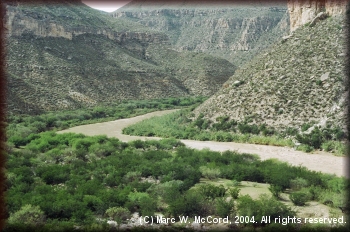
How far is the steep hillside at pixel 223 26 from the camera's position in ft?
358

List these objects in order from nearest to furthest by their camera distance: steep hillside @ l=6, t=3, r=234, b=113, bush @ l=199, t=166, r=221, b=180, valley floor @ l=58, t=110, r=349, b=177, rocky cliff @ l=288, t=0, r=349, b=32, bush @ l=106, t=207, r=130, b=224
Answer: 1. bush @ l=106, t=207, r=130, b=224
2. bush @ l=199, t=166, r=221, b=180
3. valley floor @ l=58, t=110, r=349, b=177
4. rocky cliff @ l=288, t=0, r=349, b=32
5. steep hillside @ l=6, t=3, r=234, b=113

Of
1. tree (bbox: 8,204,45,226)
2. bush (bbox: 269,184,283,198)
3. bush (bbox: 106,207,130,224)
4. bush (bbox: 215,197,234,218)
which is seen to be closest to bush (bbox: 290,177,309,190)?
bush (bbox: 269,184,283,198)

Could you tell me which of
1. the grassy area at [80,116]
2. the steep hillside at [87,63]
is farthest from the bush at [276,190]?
the steep hillside at [87,63]

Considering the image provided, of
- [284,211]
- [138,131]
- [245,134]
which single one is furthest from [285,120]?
[284,211]

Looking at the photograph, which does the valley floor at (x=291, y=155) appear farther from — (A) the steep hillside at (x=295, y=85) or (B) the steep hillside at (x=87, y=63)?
(B) the steep hillside at (x=87, y=63)

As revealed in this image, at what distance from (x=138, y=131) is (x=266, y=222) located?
26.4 meters

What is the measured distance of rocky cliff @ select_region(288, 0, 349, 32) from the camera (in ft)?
117

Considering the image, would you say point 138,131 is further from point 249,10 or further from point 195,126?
point 249,10

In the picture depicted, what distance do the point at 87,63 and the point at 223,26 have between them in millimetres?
68384

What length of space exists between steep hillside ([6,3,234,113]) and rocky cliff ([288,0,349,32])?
106 ft

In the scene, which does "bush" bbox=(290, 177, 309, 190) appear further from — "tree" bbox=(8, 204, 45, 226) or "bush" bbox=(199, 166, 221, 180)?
"tree" bbox=(8, 204, 45, 226)

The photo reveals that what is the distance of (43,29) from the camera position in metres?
67.6

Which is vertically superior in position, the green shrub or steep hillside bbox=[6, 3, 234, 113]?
steep hillside bbox=[6, 3, 234, 113]

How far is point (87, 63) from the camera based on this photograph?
6938 cm
